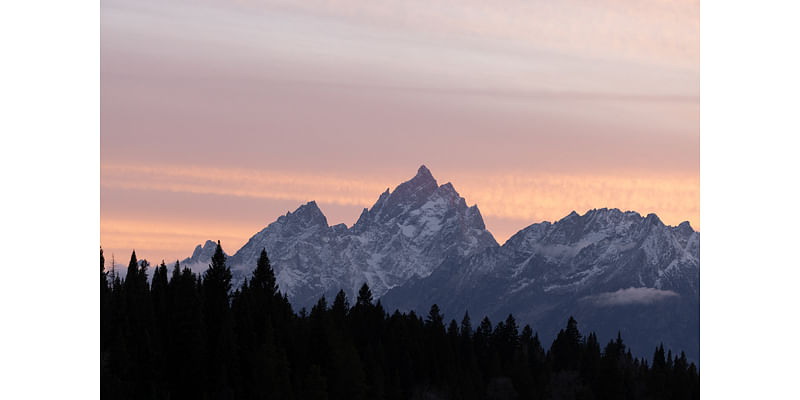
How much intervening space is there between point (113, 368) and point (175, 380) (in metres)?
8.24

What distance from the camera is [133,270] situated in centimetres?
18475
